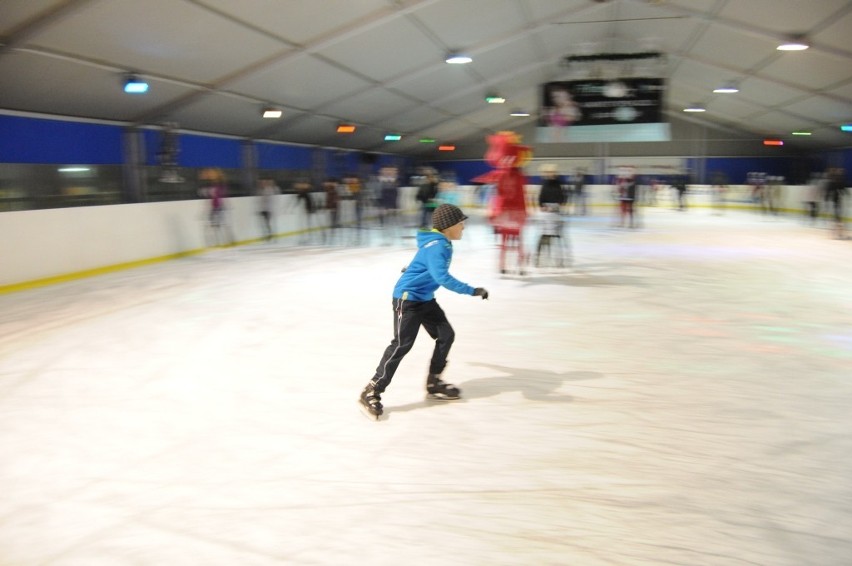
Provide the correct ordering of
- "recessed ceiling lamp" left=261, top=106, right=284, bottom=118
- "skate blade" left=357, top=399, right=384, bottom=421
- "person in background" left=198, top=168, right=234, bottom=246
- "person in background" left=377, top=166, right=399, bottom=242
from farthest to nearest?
"person in background" left=377, top=166, right=399, bottom=242
"recessed ceiling lamp" left=261, top=106, right=284, bottom=118
"person in background" left=198, top=168, right=234, bottom=246
"skate blade" left=357, top=399, right=384, bottom=421

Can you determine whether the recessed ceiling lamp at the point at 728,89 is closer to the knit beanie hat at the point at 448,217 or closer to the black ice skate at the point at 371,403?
the knit beanie hat at the point at 448,217

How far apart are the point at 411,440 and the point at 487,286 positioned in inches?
204

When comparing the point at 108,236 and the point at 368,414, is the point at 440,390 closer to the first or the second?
the point at 368,414

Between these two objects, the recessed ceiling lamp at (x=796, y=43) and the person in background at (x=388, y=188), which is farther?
the person in background at (x=388, y=188)

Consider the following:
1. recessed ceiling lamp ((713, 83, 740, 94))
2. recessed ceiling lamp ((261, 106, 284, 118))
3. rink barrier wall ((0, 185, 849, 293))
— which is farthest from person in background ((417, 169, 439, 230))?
recessed ceiling lamp ((713, 83, 740, 94))

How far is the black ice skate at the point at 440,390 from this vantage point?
4207 mm

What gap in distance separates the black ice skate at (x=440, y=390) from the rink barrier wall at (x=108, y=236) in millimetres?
6817

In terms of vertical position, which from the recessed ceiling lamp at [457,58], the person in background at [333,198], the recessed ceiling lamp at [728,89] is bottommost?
the person in background at [333,198]

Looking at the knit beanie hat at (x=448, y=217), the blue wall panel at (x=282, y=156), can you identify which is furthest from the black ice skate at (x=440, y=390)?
the blue wall panel at (x=282, y=156)

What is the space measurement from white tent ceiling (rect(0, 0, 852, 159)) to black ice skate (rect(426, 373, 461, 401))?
6.40 metres

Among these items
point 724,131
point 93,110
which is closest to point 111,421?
point 93,110

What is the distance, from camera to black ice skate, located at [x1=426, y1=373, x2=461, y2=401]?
13.8ft

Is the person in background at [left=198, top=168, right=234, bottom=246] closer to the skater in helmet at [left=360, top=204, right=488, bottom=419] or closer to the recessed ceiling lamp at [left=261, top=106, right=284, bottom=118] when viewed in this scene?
the recessed ceiling lamp at [left=261, top=106, right=284, bottom=118]

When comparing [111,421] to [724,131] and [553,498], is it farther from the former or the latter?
[724,131]
